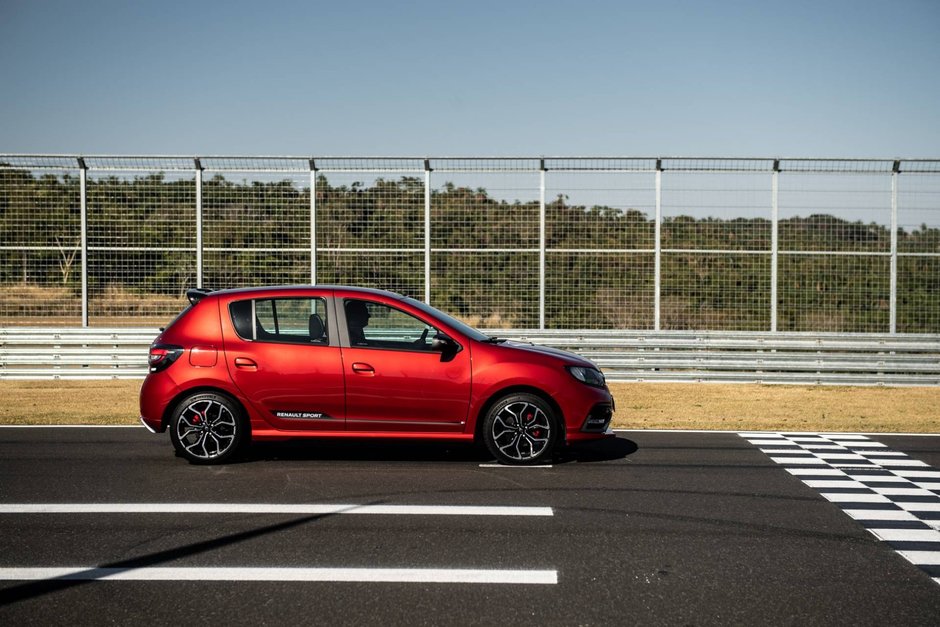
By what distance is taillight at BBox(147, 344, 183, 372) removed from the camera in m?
8.51

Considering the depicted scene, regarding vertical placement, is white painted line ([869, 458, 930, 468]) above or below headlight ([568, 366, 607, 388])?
below

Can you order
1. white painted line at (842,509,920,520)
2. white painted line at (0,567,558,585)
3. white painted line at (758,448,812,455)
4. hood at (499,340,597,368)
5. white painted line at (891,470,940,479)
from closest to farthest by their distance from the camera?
white painted line at (0,567,558,585) < white painted line at (842,509,920,520) < white painted line at (891,470,940,479) < hood at (499,340,597,368) < white painted line at (758,448,812,455)

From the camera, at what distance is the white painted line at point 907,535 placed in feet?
19.3

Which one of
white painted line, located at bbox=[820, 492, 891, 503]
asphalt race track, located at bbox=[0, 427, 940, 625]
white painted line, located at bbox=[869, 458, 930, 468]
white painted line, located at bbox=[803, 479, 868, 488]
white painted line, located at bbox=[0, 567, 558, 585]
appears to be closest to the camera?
asphalt race track, located at bbox=[0, 427, 940, 625]

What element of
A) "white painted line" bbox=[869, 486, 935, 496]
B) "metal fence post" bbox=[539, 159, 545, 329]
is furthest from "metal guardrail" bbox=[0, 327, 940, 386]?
"white painted line" bbox=[869, 486, 935, 496]

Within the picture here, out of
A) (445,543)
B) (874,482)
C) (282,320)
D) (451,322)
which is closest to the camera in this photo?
(445,543)

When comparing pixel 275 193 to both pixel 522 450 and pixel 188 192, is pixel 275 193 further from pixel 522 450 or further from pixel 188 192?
pixel 522 450

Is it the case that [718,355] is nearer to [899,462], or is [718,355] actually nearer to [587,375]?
[899,462]

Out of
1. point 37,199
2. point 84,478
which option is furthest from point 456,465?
point 37,199

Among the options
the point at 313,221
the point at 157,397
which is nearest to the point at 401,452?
the point at 157,397

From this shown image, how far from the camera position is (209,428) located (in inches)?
333

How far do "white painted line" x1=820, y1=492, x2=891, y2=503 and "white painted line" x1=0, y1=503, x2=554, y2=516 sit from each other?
2.30 m

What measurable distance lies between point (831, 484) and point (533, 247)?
898 cm

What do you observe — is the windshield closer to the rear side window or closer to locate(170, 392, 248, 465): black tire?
the rear side window
